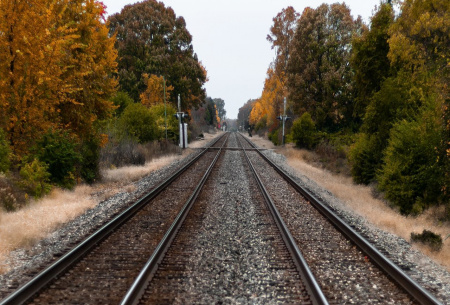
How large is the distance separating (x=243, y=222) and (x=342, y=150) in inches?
576

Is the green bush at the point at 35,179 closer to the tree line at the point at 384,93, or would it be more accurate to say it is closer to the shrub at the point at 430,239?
the shrub at the point at 430,239

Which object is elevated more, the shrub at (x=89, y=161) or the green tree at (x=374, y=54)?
the green tree at (x=374, y=54)

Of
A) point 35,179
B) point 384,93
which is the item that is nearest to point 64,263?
point 35,179

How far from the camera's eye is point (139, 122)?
895 inches

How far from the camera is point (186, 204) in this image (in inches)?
344

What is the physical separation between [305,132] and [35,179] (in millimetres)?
20106

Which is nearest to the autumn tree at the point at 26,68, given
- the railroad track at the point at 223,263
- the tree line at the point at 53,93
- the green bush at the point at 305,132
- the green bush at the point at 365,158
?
the tree line at the point at 53,93

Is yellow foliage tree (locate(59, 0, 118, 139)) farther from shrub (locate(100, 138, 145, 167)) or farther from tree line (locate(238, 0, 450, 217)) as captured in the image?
tree line (locate(238, 0, 450, 217))

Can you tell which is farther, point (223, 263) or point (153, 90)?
point (153, 90)

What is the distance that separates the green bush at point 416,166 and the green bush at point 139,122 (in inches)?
670

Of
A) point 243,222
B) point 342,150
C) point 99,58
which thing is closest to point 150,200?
point 243,222

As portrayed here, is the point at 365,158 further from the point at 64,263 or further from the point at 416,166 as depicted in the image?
the point at 64,263

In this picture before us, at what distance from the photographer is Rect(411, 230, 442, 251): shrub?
19.9 feet

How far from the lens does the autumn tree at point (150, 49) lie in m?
33.6
